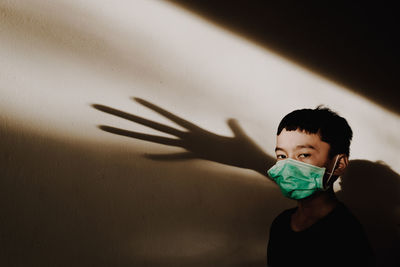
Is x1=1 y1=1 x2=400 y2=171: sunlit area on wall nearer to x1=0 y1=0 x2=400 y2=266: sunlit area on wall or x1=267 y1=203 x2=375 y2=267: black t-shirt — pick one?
x1=0 y1=0 x2=400 y2=266: sunlit area on wall

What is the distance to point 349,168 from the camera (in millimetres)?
1352

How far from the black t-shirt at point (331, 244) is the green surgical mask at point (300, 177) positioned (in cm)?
9

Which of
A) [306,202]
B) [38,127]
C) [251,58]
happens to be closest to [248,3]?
[251,58]

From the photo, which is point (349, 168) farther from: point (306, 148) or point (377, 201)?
point (306, 148)

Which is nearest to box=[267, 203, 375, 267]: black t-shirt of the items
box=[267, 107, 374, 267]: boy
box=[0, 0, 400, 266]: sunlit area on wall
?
box=[267, 107, 374, 267]: boy

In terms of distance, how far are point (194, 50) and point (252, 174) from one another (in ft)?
1.79

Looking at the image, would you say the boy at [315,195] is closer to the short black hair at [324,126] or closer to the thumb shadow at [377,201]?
the short black hair at [324,126]

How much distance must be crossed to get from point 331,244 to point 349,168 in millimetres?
736

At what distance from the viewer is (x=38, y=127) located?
753mm

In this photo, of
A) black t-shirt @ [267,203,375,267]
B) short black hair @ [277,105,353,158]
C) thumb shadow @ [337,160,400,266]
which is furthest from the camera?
thumb shadow @ [337,160,400,266]

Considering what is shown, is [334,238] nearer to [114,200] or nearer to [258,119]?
[258,119]

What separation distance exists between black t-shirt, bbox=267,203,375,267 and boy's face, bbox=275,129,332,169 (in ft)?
0.52

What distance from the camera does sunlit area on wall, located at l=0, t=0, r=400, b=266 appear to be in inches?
29.6

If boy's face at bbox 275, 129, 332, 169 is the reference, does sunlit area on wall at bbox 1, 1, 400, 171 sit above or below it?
above
